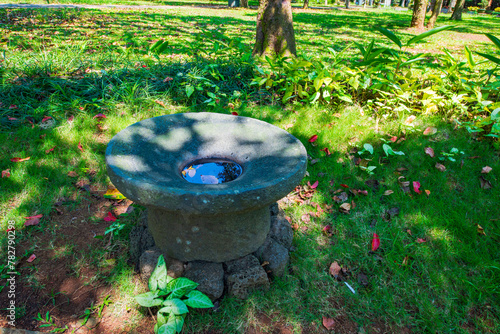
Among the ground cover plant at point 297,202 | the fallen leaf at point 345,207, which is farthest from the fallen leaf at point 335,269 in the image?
the fallen leaf at point 345,207

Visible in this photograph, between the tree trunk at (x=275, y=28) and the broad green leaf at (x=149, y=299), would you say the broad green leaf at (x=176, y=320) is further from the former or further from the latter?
the tree trunk at (x=275, y=28)

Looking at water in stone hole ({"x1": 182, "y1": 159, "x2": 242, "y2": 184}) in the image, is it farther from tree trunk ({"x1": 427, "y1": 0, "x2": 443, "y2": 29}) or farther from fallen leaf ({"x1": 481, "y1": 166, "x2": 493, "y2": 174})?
tree trunk ({"x1": 427, "y1": 0, "x2": 443, "y2": 29})

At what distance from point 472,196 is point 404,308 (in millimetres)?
1470

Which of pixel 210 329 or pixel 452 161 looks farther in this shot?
pixel 452 161

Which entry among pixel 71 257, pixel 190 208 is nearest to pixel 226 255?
pixel 190 208

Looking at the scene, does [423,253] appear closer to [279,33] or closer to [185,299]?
[185,299]

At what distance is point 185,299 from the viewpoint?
70.8 inches

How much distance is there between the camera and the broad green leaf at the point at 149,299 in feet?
5.60

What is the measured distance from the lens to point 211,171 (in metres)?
2.11

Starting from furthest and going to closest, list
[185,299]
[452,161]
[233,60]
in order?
[233,60] < [452,161] < [185,299]

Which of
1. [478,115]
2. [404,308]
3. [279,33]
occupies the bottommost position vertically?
[404,308]

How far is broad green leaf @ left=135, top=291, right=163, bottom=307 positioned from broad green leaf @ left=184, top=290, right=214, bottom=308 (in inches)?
6.5

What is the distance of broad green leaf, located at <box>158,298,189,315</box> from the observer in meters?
1.70

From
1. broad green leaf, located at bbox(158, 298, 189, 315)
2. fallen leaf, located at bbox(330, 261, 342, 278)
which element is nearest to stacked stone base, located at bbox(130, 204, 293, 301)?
broad green leaf, located at bbox(158, 298, 189, 315)
